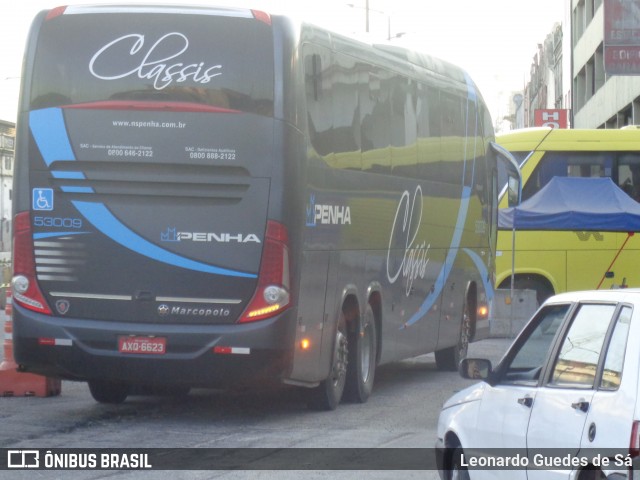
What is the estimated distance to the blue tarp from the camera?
23797 millimetres

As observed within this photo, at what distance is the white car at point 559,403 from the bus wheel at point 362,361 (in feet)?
20.6

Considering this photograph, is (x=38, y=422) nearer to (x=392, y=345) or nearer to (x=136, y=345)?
(x=136, y=345)

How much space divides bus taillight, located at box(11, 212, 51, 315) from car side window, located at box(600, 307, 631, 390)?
285 inches

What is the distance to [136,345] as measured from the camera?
12.0 metres

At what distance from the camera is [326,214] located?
13062 mm

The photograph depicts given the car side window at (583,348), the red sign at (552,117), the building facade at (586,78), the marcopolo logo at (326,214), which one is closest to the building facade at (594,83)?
the building facade at (586,78)

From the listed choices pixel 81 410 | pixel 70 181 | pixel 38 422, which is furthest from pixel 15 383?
pixel 70 181

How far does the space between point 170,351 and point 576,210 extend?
13.4 m

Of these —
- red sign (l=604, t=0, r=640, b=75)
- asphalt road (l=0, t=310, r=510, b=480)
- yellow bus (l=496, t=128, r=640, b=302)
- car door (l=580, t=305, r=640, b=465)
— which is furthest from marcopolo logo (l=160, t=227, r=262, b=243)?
yellow bus (l=496, t=128, r=640, b=302)

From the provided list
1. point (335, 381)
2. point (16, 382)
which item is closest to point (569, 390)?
point (335, 381)

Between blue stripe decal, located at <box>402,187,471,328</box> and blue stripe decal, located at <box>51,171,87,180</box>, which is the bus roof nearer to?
blue stripe decal, located at <box>402,187,471,328</box>

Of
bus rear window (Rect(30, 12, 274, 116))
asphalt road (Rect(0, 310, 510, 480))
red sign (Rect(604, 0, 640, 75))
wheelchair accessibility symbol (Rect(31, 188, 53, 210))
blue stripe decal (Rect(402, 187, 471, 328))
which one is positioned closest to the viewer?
asphalt road (Rect(0, 310, 510, 480))

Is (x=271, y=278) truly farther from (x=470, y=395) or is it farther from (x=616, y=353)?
(x=616, y=353)

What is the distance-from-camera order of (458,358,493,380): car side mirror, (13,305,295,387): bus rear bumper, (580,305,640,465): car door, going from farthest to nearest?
(13,305,295,387): bus rear bumper → (458,358,493,380): car side mirror → (580,305,640,465): car door
